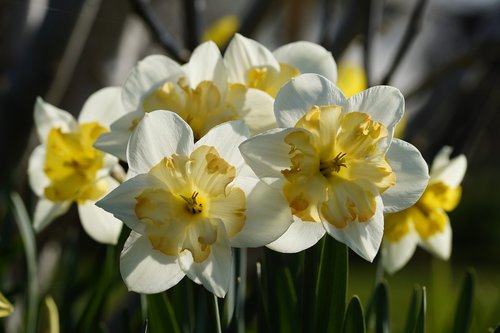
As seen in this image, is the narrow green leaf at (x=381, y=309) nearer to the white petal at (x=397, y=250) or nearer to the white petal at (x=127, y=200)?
the white petal at (x=397, y=250)

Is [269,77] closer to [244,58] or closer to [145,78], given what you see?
[244,58]

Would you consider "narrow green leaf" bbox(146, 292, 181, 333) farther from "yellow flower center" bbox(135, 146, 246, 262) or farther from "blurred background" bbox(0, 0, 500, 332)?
"blurred background" bbox(0, 0, 500, 332)

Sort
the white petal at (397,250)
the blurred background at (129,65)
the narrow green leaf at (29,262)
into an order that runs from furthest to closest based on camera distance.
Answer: the blurred background at (129,65), the narrow green leaf at (29,262), the white petal at (397,250)

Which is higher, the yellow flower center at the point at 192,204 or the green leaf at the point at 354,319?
the yellow flower center at the point at 192,204

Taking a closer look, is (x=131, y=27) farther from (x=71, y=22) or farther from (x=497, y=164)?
(x=497, y=164)

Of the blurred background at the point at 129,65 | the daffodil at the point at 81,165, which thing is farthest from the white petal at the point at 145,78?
the blurred background at the point at 129,65

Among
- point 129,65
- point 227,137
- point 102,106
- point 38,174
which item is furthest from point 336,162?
point 129,65

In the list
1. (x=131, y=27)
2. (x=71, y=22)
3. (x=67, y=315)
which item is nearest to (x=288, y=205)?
(x=67, y=315)

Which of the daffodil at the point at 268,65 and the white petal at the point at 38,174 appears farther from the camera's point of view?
the white petal at the point at 38,174
